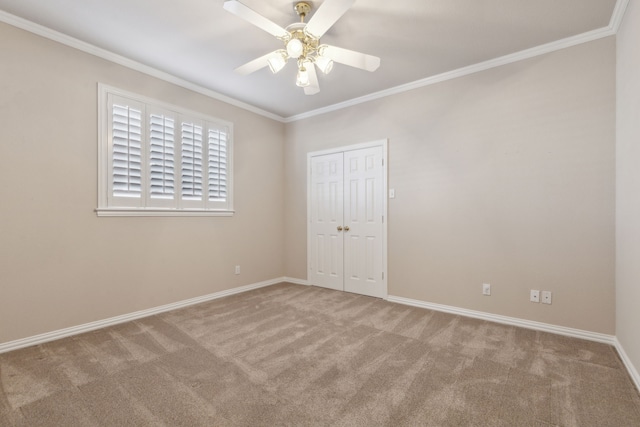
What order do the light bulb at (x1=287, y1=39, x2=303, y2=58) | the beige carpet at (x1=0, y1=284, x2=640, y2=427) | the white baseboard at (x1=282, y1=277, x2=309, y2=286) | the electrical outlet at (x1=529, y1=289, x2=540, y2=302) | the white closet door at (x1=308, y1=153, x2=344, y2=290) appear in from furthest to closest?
the white baseboard at (x1=282, y1=277, x2=309, y2=286), the white closet door at (x1=308, y1=153, x2=344, y2=290), the electrical outlet at (x1=529, y1=289, x2=540, y2=302), the light bulb at (x1=287, y1=39, x2=303, y2=58), the beige carpet at (x1=0, y1=284, x2=640, y2=427)

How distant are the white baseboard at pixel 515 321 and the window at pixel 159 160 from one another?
2.81m

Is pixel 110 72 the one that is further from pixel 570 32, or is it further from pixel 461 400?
pixel 570 32

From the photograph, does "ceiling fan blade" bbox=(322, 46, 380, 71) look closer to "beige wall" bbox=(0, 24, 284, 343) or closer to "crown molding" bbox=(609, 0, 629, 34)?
"crown molding" bbox=(609, 0, 629, 34)

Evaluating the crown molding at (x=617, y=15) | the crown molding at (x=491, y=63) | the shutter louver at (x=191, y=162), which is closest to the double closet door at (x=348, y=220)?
the crown molding at (x=491, y=63)

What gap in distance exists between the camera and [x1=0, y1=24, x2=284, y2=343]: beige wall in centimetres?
249

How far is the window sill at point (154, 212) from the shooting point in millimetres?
3008

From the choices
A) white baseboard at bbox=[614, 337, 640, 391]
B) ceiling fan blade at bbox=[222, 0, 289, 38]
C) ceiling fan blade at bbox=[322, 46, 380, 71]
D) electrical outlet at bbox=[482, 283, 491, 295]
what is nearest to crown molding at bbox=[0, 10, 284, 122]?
ceiling fan blade at bbox=[222, 0, 289, 38]

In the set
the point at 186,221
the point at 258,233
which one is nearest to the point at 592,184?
the point at 258,233

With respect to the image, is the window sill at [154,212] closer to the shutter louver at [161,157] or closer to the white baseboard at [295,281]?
the shutter louver at [161,157]

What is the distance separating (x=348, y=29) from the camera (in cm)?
260

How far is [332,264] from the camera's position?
4.53m

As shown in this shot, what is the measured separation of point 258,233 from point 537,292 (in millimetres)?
3584

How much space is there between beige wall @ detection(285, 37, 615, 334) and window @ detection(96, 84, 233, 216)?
2118 millimetres

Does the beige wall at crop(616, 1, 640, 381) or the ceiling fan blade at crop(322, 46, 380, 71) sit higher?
the ceiling fan blade at crop(322, 46, 380, 71)
